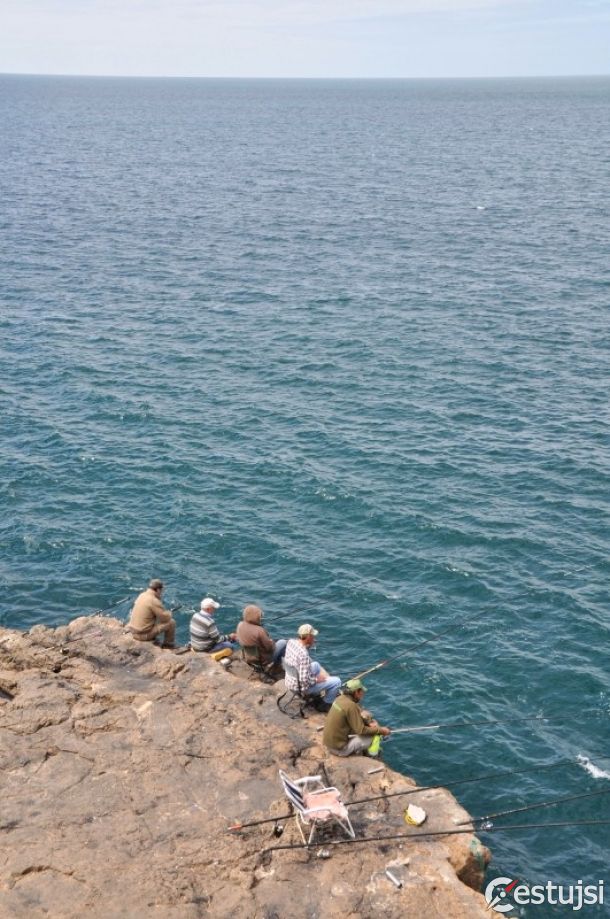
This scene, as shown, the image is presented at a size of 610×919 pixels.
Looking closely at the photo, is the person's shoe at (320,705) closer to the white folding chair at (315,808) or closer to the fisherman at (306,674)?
the fisherman at (306,674)

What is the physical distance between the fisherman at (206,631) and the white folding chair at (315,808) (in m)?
6.92

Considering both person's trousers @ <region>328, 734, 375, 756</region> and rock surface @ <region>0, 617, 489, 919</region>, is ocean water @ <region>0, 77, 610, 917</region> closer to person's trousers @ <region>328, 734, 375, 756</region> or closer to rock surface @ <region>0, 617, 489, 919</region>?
person's trousers @ <region>328, 734, 375, 756</region>

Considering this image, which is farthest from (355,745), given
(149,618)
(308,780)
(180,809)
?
(149,618)

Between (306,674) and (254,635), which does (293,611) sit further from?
(306,674)

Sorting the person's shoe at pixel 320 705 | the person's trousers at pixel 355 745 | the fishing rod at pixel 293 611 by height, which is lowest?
the fishing rod at pixel 293 611

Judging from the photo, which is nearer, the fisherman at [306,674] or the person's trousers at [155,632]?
the fisherman at [306,674]

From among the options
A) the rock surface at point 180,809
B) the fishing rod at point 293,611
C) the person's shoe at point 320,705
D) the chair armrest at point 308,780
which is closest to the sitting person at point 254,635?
the rock surface at point 180,809

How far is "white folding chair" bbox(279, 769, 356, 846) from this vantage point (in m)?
17.3

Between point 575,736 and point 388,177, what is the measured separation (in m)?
95.5

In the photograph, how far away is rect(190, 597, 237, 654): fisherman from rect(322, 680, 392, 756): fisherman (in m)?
5.05

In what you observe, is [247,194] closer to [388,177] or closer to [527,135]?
[388,177]

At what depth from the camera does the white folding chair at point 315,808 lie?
17344 millimetres

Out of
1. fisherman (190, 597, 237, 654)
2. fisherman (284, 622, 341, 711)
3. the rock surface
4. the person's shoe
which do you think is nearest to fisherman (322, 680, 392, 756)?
the rock surface

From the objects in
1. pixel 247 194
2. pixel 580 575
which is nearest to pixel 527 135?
pixel 247 194
